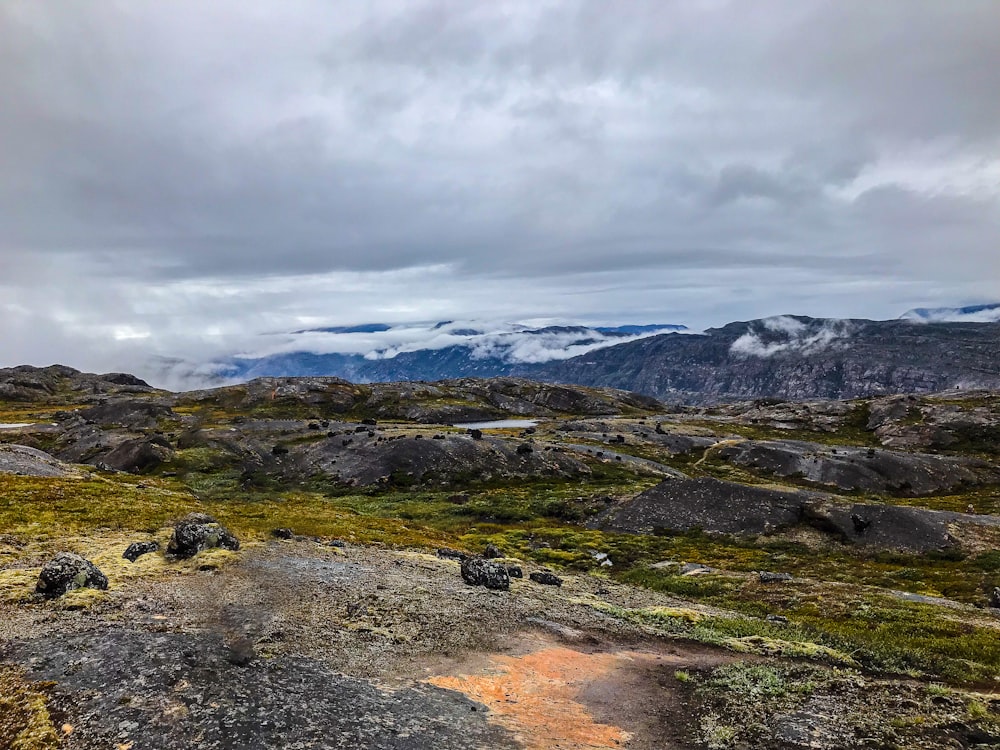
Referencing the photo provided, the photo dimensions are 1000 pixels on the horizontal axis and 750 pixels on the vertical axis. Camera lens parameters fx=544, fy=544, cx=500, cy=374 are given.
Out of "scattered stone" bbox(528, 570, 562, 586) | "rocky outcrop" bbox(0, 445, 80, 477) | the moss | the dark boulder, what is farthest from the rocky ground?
the dark boulder

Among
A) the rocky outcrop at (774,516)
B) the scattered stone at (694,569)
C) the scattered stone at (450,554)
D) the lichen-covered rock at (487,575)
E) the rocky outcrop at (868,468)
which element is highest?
the lichen-covered rock at (487,575)

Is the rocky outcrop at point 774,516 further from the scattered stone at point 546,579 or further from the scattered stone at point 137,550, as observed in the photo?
the scattered stone at point 137,550

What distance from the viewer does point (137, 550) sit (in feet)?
127

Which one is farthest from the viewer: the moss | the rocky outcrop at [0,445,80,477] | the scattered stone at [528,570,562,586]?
the rocky outcrop at [0,445,80,477]

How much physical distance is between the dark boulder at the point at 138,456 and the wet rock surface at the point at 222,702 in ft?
359

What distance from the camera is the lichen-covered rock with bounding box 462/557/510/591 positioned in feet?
132

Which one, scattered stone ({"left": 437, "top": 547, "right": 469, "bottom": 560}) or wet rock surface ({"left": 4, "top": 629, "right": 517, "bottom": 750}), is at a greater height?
wet rock surface ({"left": 4, "top": 629, "right": 517, "bottom": 750})

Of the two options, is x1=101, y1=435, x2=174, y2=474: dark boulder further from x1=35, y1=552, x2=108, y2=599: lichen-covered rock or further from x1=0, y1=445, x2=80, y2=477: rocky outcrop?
x1=35, y1=552, x2=108, y2=599: lichen-covered rock

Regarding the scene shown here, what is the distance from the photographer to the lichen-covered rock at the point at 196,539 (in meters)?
39.6

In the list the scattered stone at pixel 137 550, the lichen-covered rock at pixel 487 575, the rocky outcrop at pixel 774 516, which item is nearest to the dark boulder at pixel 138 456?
the scattered stone at pixel 137 550

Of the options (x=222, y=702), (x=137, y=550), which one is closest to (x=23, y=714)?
(x=222, y=702)

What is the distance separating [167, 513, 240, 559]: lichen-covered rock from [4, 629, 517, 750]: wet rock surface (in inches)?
571

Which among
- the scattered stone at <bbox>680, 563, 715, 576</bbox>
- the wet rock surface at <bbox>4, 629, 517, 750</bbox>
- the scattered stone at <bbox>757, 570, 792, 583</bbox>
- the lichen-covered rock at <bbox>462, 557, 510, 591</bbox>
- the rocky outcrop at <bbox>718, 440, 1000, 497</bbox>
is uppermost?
the wet rock surface at <bbox>4, 629, 517, 750</bbox>

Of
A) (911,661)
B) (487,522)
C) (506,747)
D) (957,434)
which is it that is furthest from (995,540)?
(957,434)
